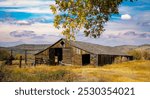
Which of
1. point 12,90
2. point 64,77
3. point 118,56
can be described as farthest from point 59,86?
point 118,56

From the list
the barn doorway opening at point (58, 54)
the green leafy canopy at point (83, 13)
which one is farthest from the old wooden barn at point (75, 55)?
the green leafy canopy at point (83, 13)

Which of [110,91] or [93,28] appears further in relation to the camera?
[93,28]

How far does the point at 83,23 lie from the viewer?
2264 centimetres

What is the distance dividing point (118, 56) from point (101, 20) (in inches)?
959

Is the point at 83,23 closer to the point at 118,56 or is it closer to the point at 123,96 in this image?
the point at 123,96

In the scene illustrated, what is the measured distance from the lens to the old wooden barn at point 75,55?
4156 centimetres

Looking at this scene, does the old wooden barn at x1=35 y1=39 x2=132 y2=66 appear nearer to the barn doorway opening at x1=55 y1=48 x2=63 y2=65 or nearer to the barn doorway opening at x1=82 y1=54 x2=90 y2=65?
the barn doorway opening at x1=82 y1=54 x2=90 y2=65

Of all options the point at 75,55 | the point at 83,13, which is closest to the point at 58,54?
the point at 75,55

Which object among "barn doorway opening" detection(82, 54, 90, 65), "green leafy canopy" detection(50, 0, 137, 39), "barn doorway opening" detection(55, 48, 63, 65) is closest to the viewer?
"green leafy canopy" detection(50, 0, 137, 39)

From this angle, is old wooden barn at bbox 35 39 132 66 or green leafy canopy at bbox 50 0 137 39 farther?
old wooden barn at bbox 35 39 132 66

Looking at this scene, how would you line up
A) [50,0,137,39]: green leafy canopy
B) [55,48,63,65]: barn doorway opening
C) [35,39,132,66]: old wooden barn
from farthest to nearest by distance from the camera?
[55,48,63,65]: barn doorway opening
[35,39,132,66]: old wooden barn
[50,0,137,39]: green leafy canopy

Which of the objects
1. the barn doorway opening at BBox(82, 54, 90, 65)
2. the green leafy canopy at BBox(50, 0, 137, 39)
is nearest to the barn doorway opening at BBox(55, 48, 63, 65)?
the barn doorway opening at BBox(82, 54, 90, 65)

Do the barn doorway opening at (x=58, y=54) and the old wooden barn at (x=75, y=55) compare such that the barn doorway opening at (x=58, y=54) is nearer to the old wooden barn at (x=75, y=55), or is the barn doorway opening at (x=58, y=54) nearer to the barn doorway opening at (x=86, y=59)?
the old wooden barn at (x=75, y=55)

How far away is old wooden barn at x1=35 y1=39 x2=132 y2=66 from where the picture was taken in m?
41.6
